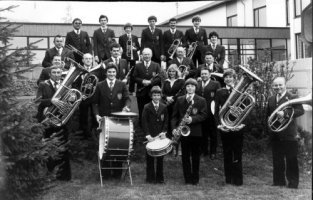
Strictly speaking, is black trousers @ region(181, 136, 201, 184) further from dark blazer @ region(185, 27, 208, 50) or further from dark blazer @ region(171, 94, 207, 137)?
dark blazer @ region(185, 27, 208, 50)

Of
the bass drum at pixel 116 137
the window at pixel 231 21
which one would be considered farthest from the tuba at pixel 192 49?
the window at pixel 231 21

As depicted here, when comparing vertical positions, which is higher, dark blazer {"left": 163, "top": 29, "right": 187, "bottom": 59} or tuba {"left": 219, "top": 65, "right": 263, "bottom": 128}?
dark blazer {"left": 163, "top": 29, "right": 187, "bottom": 59}

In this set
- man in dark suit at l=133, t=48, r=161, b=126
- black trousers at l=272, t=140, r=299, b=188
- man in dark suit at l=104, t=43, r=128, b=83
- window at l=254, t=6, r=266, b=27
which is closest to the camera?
black trousers at l=272, t=140, r=299, b=188

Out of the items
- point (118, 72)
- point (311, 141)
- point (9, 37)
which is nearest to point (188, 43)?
point (118, 72)

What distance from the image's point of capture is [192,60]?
9.77 metres

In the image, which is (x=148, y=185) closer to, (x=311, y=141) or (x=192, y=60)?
(x=192, y=60)

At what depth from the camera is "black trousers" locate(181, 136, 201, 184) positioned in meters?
7.36

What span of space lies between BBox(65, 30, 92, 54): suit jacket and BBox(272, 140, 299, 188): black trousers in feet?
13.3

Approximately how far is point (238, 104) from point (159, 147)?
1350mm

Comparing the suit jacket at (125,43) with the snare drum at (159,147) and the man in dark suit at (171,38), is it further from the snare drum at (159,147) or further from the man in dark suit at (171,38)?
the snare drum at (159,147)

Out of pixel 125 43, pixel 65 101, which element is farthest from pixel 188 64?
pixel 65 101

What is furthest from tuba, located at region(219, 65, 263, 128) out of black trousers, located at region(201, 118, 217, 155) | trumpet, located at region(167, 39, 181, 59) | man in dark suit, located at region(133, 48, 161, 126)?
trumpet, located at region(167, 39, 181, 59)

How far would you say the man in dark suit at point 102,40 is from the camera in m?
9.52

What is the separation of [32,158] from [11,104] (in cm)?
56
